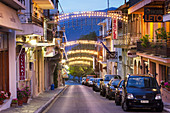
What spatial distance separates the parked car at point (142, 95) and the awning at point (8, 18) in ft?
20.6

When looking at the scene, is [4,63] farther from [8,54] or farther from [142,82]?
[142,82]

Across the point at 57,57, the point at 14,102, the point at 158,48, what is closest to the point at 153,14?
the point at 158,48

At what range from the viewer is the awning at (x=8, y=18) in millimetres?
15321

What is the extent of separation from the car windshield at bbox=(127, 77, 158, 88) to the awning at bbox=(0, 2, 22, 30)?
20.9ft

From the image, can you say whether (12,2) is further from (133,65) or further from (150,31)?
(133,65)

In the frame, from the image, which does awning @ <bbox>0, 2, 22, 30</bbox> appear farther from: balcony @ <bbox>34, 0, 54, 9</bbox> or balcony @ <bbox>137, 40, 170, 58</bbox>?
balcony @ <bbox>34, 0, 54, 9</bbox>

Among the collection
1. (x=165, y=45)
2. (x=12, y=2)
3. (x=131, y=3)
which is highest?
(x=131, y=3)

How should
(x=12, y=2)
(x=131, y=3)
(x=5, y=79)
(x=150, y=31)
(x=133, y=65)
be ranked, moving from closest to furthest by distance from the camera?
(x=12, y=2) → (x=5, y=79) → (x=150, y=31) → (x=131, y=3) → (x=133, y=65)

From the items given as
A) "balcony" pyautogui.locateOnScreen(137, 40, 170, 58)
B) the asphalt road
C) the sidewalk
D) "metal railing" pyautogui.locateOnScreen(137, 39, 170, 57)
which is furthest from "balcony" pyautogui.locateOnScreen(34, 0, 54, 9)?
the sidewalk

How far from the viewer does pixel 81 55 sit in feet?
357

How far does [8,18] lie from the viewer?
1659 centimetres

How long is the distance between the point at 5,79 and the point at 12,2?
13.4 feet

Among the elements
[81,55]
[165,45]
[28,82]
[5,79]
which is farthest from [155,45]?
[81,55]

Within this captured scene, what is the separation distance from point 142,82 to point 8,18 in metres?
7.56
